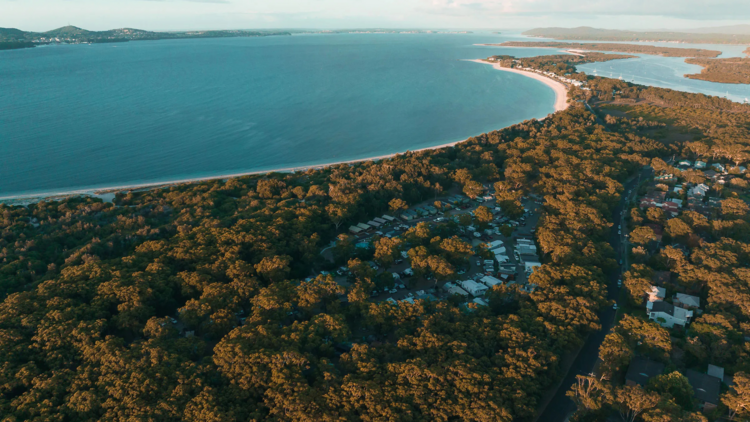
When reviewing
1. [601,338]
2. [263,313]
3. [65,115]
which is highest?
[65,115]

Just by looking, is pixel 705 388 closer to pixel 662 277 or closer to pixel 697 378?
pixel 697 378

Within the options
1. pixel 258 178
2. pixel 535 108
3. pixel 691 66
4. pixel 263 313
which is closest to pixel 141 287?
pixel 263 313

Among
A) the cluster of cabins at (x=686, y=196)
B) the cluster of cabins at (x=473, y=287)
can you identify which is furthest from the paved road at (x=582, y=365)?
the cluster of cabins at (x=686, y=196)

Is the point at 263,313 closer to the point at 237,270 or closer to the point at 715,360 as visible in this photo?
the point at 237,270

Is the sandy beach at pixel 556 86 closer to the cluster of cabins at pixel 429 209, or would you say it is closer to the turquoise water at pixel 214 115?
the turquoise water at pixel 214 115

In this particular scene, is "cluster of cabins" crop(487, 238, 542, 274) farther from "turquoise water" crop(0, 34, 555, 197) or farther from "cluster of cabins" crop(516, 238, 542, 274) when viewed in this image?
"turquoise water" crop(0, 34, 555, 197)

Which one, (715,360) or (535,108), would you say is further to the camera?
(535,108)

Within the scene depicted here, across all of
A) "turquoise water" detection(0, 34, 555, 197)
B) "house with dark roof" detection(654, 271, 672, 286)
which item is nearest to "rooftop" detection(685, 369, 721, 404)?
"house with dark roof" detection(654, 271, 672, 286)
